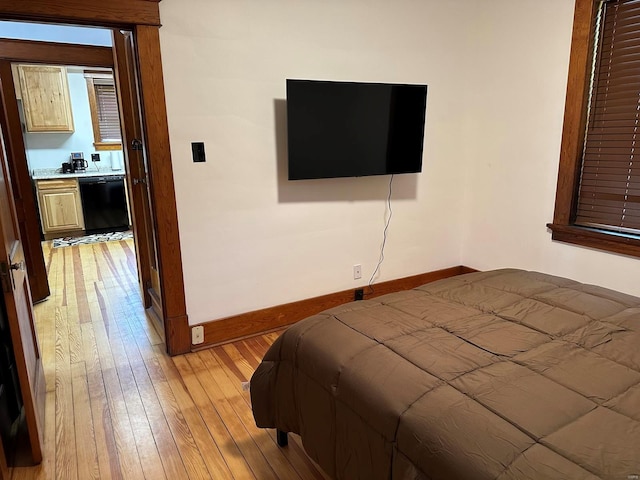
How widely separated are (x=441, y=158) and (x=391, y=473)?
2927mm

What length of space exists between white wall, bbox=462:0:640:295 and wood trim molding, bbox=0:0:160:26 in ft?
8.42

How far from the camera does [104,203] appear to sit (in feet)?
20.7

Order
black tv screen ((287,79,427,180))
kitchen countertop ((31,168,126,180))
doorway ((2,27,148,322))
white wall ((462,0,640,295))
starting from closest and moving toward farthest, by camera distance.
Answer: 1. black tv screen ((287,79,427,180))
2. white wall ((462,0,640,295))
3. doorway ((2,27,148,322))
4. kitchen countertop ((31,168,126,180))

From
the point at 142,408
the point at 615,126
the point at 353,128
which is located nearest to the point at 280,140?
the point at 353,128

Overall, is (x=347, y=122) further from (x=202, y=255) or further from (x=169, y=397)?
(x=169, y=397)

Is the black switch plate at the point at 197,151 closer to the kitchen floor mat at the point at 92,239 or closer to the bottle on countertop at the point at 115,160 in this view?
the kitchen floor mat at the point at 92,239

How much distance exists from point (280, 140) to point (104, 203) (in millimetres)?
4468

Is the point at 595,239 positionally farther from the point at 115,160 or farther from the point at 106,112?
the point at 106,112

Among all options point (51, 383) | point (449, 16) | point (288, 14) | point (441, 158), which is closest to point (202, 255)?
point (51, 383)

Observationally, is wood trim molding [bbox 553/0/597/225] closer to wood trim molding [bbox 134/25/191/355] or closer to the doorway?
wood trim molding [bbox 134/25/191/355]

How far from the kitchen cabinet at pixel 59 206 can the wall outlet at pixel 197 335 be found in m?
4.34

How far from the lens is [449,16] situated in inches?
135

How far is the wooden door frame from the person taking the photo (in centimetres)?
215

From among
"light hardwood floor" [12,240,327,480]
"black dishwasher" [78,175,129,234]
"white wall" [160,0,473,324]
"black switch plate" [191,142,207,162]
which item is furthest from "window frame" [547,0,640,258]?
"black dishwasher" [78,175,129,234]
